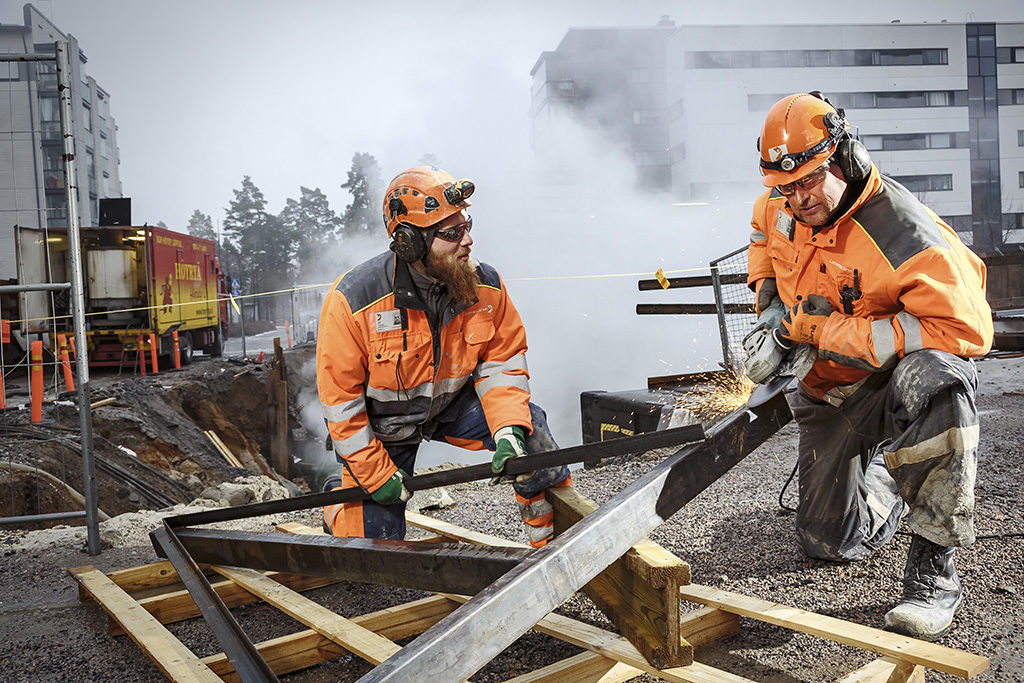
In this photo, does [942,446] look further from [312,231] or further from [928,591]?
[312,231]

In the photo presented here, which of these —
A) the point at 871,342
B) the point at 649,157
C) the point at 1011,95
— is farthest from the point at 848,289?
the point at 1011,95

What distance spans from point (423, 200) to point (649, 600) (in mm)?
1796

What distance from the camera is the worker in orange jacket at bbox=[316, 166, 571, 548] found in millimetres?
3072

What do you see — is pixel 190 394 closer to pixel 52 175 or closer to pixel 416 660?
pixel 52 175

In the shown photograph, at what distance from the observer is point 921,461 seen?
2.62 m

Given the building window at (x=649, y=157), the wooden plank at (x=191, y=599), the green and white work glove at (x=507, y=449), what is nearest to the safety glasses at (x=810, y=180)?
the green and white work glove at (x=507, y=449)

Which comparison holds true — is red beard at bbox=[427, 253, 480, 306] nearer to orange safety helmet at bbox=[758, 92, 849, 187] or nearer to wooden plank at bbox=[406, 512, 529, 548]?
wooden plank at bbox=[406, 512, 529, 548]

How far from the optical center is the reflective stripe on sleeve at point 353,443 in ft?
9.95

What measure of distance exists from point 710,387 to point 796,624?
5143 millimetres

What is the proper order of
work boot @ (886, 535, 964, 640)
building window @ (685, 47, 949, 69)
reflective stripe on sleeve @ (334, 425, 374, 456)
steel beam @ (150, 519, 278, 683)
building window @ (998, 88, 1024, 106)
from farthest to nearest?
building window @ (998, 88, 1024, 106), building window @ (685, 47, 949, 69), reflective stripe on sleeve @ (334, 425, 374, 456), work boot @ (886, 535, 964, 640), steel beam @ (150, 519, 278, 683)

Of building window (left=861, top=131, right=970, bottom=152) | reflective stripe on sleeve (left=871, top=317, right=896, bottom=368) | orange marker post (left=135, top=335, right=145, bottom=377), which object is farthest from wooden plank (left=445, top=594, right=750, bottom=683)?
building window (left=861, top=131, right=970, bottom=152)

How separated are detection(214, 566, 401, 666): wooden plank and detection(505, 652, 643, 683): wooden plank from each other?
1.63ft

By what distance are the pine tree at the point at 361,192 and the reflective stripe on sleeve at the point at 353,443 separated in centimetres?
3956

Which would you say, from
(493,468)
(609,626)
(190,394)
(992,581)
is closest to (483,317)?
(493,468)
